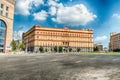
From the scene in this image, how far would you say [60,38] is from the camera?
169625 mm

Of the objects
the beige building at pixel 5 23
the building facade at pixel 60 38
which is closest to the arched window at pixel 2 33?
the beige building at pixel 5 23

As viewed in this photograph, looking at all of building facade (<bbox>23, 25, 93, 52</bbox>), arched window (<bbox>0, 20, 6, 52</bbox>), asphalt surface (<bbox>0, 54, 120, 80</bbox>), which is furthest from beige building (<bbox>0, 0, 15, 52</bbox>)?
asphalt surface (<bbox>0, 54, 120, 80</bbox>)

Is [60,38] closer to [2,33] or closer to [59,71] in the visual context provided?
[2,33]

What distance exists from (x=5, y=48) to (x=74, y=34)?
313 ft

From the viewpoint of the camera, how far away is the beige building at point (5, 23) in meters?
88.3

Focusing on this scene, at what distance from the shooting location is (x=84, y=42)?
581ft

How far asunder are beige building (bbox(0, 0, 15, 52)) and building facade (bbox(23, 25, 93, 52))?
211ft

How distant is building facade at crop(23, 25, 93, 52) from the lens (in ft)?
523

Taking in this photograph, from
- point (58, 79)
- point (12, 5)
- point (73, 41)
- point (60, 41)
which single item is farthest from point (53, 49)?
point (58, 79)

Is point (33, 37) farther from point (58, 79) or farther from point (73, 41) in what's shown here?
point (58, 79)

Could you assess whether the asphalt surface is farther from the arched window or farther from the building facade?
the building facade

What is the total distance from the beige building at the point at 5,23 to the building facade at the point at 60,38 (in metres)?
64.3

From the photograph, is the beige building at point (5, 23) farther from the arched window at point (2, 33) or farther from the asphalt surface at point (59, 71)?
the asphalt surface at point (59, 71)

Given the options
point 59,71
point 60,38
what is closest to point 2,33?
point 59,71
